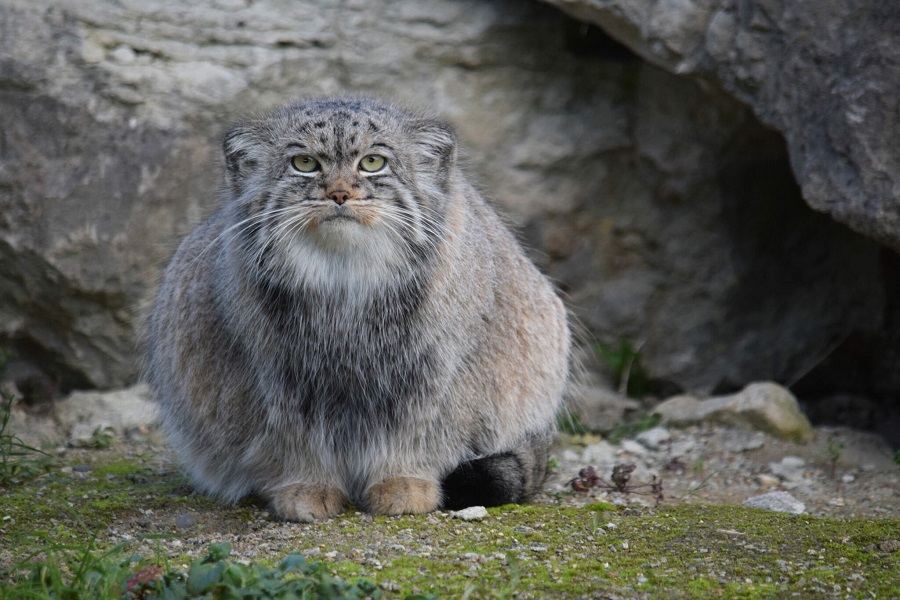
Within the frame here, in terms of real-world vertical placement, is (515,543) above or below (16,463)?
above

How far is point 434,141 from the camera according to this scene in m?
4.21

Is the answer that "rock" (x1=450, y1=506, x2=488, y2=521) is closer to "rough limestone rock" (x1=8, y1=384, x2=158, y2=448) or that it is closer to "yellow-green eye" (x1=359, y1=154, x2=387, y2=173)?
"yellow-green eye" (x1=359, y1=154, x2=387, y2=173)

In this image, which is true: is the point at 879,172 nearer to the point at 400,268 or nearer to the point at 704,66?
the point at 704,66

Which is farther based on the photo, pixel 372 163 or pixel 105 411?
pixel 105 411

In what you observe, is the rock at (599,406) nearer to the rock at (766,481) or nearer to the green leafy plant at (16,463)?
the rock at (766,481)

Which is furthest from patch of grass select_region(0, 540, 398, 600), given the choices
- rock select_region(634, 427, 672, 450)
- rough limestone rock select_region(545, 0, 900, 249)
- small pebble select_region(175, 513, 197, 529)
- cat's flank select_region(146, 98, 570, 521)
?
rough limestone rock select_region(545, 0, 900, 249)

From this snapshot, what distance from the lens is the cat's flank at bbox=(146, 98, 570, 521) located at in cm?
395

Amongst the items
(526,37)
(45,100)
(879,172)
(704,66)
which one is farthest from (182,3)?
(879,172)

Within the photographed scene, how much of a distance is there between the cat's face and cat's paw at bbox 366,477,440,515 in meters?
0.89

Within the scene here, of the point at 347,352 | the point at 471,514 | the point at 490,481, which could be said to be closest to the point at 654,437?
the point at 490,481

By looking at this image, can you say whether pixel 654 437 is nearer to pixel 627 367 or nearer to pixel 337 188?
pixel 627 367

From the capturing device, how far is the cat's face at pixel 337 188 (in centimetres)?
385

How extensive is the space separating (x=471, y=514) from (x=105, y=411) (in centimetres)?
268

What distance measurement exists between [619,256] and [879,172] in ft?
7.32
